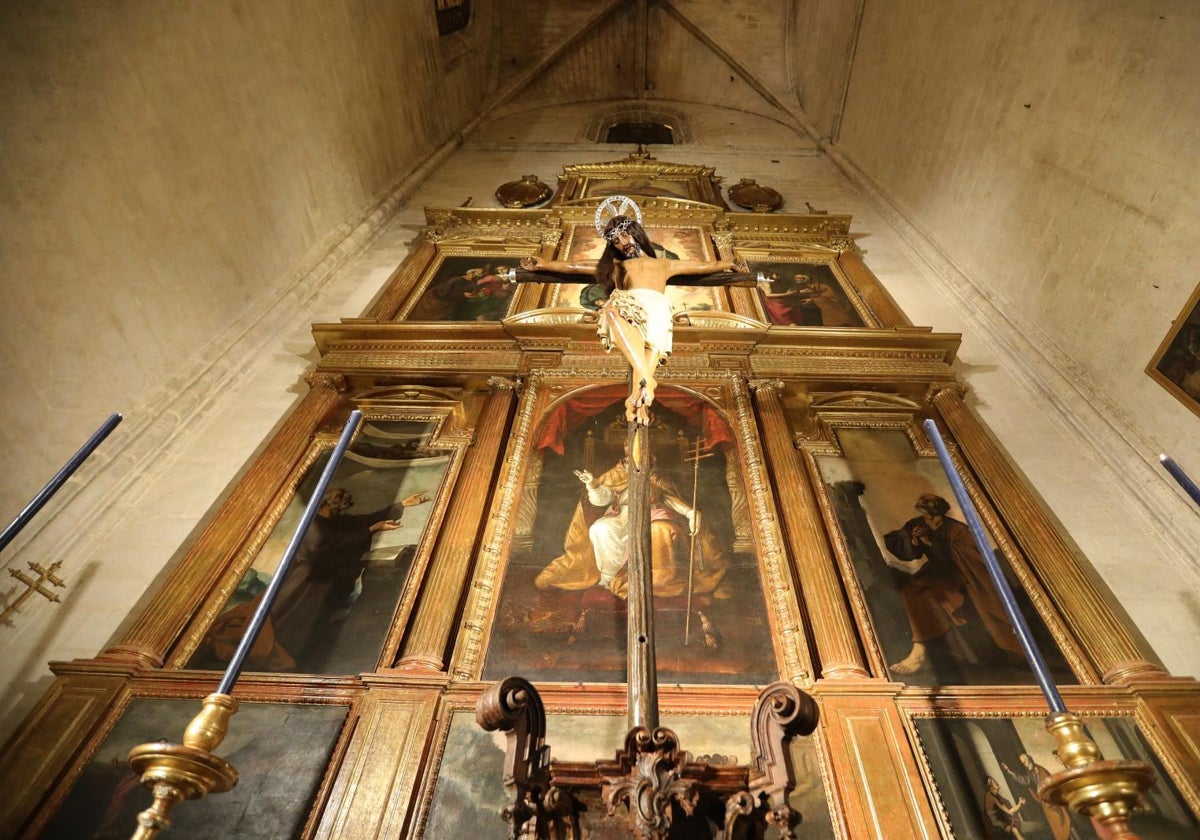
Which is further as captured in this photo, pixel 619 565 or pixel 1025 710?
pixel 619 565

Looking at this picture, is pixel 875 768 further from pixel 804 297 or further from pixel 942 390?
pixel 804 297

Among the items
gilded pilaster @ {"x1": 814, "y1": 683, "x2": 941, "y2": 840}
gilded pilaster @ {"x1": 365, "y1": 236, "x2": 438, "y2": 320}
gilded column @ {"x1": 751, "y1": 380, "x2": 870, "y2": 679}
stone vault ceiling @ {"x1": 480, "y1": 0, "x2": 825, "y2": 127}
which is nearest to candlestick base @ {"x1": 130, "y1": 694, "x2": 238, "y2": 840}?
gilded pilaster @ {"x1": 814, "y1": 683, "x2": 941, "y2": 840}

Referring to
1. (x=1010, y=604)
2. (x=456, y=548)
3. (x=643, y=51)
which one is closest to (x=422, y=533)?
(x=456, y=548)

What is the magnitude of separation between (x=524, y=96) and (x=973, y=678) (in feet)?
44.7

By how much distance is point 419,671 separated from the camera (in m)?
3.39

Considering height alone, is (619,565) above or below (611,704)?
above

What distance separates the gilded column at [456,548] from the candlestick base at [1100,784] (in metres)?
2.59

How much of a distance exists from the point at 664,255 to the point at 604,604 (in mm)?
4708

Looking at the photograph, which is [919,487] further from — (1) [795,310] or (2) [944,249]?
(2) [944,249]

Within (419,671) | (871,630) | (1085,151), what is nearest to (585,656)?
(419,671)

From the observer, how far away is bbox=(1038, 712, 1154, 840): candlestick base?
5.78 feet

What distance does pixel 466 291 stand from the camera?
23.6ft

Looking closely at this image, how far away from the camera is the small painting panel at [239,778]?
9.38ft

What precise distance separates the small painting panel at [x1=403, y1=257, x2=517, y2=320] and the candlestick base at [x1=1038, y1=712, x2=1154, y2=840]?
5656mm
